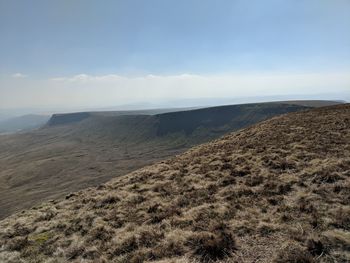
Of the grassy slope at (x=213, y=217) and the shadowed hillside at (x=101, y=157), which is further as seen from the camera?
the shadowed hillside at (x=101, y=157)

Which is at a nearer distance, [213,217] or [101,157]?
[213,217]

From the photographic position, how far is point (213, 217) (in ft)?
35.6

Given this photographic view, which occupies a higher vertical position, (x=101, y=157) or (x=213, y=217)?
(x=213, y=217)

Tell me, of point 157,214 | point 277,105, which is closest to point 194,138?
point 277,105

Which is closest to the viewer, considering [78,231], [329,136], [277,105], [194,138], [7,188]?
[78,231]

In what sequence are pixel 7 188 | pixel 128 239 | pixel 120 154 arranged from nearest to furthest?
pixel 128 239 → pixel 7 188 → pixel 120 154

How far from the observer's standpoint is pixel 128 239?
32.4 feet

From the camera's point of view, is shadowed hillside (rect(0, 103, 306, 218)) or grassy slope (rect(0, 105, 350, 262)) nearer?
grassy slope (rect(0, 105, 350, 262))

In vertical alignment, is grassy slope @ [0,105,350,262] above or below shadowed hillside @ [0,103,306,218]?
above

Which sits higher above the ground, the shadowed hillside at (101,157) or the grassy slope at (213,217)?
the grassy slope at (213,217)

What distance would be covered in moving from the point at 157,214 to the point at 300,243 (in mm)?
6048

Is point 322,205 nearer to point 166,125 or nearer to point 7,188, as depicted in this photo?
point 7,188

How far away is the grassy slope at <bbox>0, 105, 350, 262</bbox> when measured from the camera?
826 centimetres

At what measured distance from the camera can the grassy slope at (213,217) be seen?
8.26 meters
